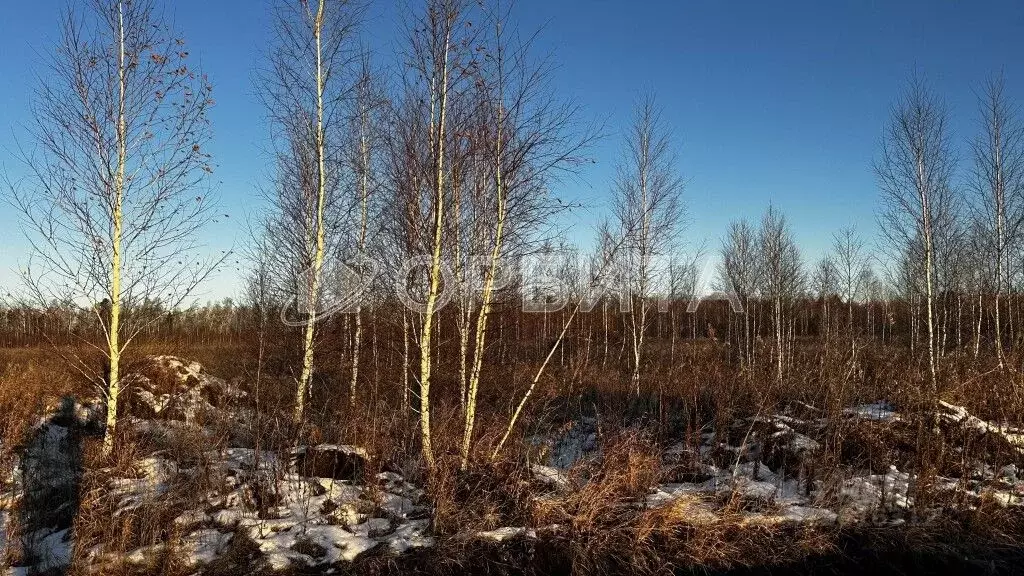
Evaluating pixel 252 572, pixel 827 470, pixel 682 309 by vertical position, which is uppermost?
pixel 682 309

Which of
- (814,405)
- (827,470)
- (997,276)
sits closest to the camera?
(827,470)

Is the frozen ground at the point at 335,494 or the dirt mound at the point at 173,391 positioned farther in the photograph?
the dirt mound at the point at 173,391

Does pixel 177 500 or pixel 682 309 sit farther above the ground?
pixel 682 309

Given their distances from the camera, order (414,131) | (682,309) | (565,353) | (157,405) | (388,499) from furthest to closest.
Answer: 1. (682,309)
2. (565,353)
3. (157,405)
4. (414,131)
5. (388,499)

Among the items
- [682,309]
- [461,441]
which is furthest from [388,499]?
[682,309]

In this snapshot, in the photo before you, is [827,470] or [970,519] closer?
[970,519]

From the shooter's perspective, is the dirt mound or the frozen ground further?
the dirt mound

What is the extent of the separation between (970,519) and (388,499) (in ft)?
19.7

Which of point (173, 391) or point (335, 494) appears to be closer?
point (335, 494)

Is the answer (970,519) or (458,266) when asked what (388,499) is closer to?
(458,266)

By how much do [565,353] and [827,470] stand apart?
1667 cm

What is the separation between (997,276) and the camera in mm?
12953

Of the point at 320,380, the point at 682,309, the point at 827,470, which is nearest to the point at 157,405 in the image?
the point at 320,380

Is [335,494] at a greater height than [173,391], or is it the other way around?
[173,391]
